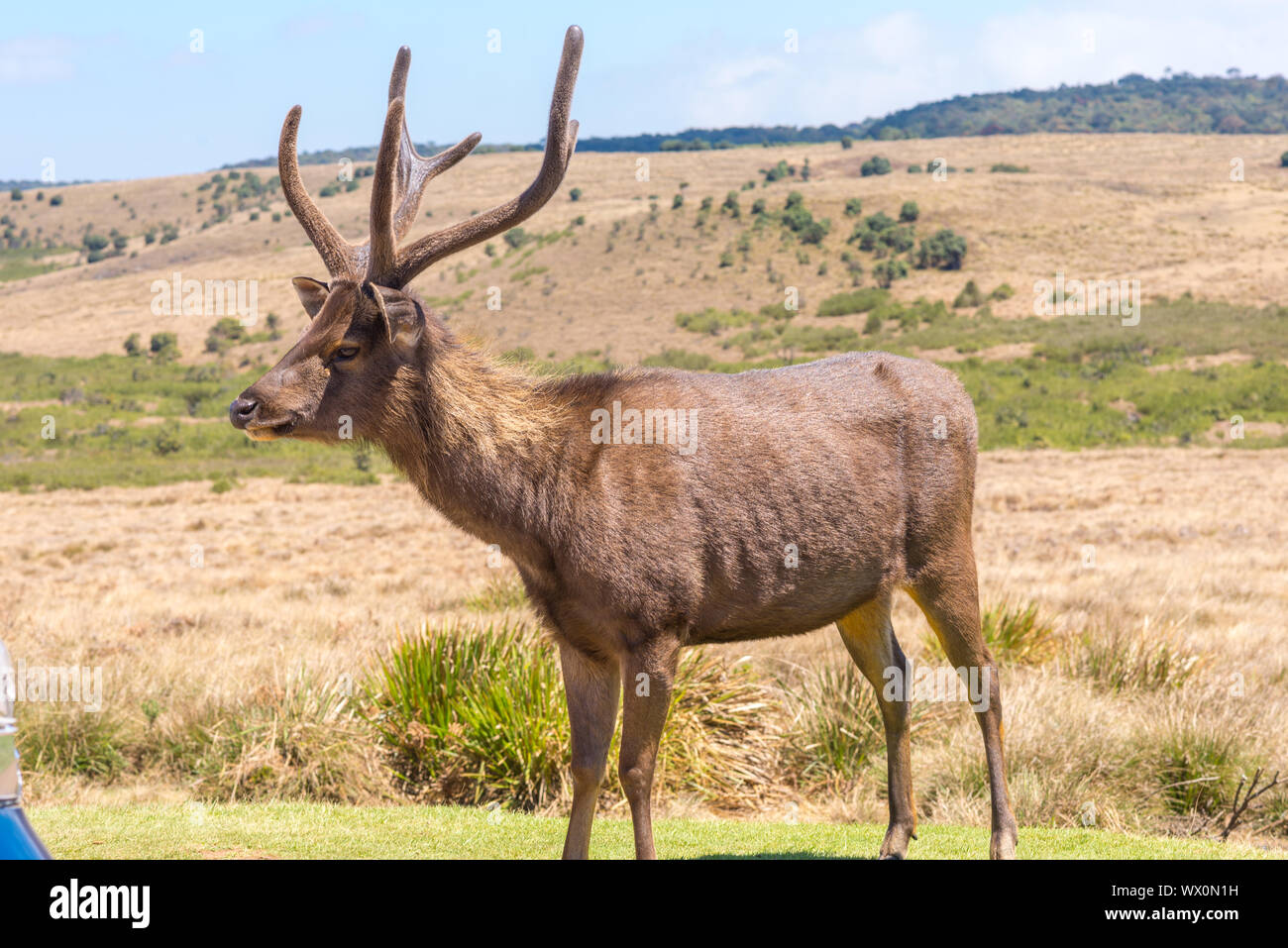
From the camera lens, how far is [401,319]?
5.80 meters

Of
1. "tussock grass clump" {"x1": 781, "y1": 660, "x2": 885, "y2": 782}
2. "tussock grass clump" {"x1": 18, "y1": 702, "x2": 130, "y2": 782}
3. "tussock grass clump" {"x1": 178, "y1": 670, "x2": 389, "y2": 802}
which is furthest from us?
"tussock grass clump" {"x1": 781, "y1": 660, "x2": 885, "y2": 782}

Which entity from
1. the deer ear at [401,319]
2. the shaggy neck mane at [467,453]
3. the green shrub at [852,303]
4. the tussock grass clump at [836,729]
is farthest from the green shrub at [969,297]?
the deer ear at [401,319]

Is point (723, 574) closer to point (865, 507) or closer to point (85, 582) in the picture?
point (865, 507)

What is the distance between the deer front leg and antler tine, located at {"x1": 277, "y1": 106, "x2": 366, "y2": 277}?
2267mm

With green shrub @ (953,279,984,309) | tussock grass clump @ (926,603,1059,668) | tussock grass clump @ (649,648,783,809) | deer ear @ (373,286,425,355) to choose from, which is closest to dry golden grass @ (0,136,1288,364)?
green shrub @ (953,279,984,309)

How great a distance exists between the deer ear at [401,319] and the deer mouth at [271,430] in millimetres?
607

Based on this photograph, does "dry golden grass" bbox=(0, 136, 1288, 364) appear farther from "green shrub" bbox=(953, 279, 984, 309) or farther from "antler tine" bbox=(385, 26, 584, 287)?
"antler tine" bbox=(385, 26, 584, 287)

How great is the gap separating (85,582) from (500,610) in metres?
10.0

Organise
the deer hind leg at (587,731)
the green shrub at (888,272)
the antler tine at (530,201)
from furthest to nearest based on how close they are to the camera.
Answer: the green shrub at (888,272), the deer hind leg at (587,731), the antler tine at (530,201)

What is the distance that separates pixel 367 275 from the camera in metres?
5.83

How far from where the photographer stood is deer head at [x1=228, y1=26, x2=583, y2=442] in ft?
18.4

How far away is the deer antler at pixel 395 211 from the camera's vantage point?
5.72 metres

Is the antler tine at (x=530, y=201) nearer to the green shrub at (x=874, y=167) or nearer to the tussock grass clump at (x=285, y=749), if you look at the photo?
the tussock grass clump at (x=285, y=749)
